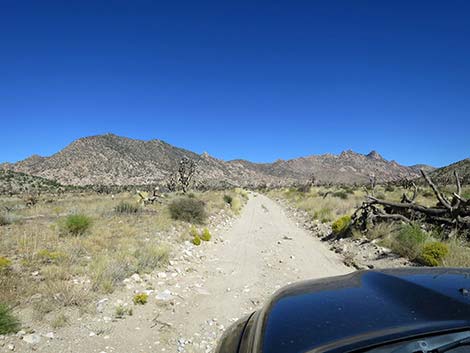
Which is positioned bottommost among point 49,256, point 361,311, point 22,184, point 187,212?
point 49,256

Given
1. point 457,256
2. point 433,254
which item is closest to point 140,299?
point 433,254

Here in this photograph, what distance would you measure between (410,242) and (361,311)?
7.76 metres

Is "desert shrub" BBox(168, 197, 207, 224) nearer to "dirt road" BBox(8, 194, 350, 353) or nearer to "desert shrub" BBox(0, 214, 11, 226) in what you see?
"dirt road" BBox(8, 194, 350, 353)

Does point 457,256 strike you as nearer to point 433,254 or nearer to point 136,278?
point 433,254

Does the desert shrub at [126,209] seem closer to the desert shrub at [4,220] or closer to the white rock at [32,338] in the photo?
the desert shrub at [4,220]

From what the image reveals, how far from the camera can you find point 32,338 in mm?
4438

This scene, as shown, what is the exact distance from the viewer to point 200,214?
586 inches

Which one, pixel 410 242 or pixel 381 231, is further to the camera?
pixel 381 231

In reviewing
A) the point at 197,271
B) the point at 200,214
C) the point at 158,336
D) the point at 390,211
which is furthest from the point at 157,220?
the point at 390,211

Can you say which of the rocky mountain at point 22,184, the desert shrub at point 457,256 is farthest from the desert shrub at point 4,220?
the rocky mountain at point 22,184

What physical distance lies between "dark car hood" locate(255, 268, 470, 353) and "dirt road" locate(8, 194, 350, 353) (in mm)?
2657

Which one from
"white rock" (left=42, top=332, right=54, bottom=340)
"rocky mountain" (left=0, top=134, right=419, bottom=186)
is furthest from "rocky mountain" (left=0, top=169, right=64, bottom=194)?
"white rock" (left=42, top=332, right=54, bottom=340)

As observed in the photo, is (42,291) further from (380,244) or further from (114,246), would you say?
(380,244)

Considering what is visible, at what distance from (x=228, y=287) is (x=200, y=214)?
8055mm
